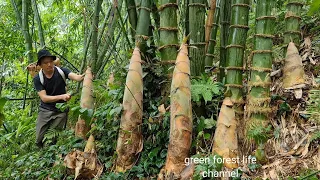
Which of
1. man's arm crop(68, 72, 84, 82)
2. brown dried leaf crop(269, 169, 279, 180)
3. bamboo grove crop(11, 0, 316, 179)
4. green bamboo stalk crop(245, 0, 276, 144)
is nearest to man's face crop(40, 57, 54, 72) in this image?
man's arm crop(68, 72, 84, 82)

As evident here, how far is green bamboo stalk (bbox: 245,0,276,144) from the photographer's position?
2.46 m

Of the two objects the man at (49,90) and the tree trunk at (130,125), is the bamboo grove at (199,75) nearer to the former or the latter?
the tree trunk at (130,125)

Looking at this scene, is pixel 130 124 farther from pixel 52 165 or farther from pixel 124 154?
pixel 52 165

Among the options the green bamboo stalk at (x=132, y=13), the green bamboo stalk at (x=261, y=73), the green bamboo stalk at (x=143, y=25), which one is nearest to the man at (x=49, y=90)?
the green bamboo stalk at (x=132, y=13)

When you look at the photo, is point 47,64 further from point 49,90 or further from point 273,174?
point 273,174

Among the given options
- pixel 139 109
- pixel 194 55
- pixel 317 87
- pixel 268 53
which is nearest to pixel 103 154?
pixel 139 109

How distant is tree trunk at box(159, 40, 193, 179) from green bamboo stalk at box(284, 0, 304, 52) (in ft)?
3.89

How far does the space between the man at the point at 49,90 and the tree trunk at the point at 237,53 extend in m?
1.72

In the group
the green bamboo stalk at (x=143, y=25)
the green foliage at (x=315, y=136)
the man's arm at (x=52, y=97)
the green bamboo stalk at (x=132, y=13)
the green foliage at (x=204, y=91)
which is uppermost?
the green bamboo stalk at (x=132, y=13)

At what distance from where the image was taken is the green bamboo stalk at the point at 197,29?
270 cm

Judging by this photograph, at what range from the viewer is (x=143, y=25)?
290 centimetres

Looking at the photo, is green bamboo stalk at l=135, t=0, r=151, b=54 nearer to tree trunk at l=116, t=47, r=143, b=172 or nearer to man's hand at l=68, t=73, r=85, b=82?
tree trunk at l=116, t=47, r=143, b=172

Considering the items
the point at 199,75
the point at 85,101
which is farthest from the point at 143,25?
the point at 85,101

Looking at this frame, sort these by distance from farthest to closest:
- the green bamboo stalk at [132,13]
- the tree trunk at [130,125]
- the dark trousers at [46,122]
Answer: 1. the dark trousers at [46,122]
2. the green bamboo stalk at [132,13]
3. the tree trunk at [130,125]
